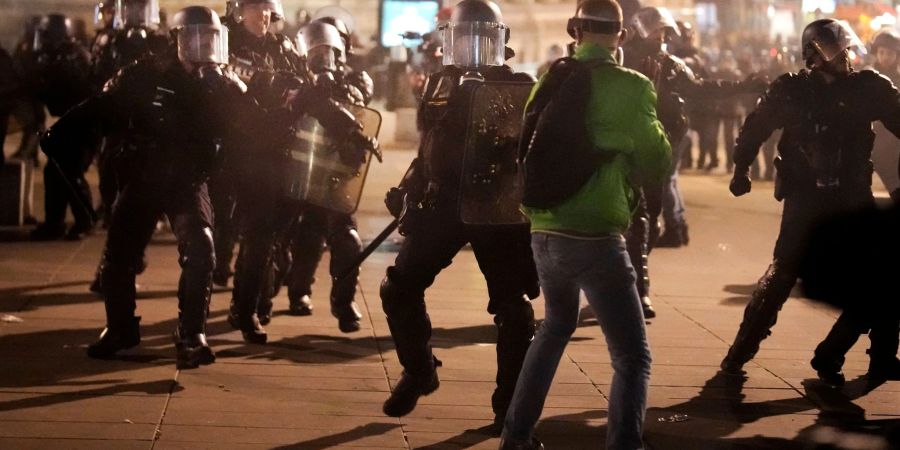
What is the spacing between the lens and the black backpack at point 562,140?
19.6 ft

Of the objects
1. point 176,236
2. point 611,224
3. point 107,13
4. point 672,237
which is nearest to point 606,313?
point 611,224

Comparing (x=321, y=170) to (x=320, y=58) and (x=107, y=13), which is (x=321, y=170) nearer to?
(x=320, y=58)

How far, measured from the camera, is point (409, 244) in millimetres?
6973

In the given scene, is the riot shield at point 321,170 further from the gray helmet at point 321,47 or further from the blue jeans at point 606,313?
the blue jeans at point 606,313

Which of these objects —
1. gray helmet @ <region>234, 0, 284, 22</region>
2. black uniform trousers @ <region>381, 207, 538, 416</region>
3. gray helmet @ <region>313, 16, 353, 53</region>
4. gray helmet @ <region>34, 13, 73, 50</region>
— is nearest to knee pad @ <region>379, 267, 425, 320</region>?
black uniform trousers @ <region>381, 207, 538, 416</region>

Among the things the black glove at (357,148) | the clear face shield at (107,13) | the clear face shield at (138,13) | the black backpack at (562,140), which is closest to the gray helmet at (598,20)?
the black backpack at (562,140)

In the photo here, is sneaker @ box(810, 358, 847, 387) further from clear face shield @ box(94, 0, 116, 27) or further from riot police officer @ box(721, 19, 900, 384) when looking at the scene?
clear face shield @ box(94, 0, 116, 27)

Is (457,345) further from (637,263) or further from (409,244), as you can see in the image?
(409,244)

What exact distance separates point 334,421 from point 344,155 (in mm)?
2367

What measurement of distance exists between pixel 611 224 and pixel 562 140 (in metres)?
0.35

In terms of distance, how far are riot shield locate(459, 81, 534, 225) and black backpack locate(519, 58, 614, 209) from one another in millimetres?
664

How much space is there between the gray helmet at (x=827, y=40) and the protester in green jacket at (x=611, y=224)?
2.31 meters

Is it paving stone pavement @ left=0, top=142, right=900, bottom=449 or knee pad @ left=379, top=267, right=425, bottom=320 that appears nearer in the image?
paving stone pavement @ left=0, top=142, right=900, bottom=449

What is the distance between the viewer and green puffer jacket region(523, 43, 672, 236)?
233 inches
